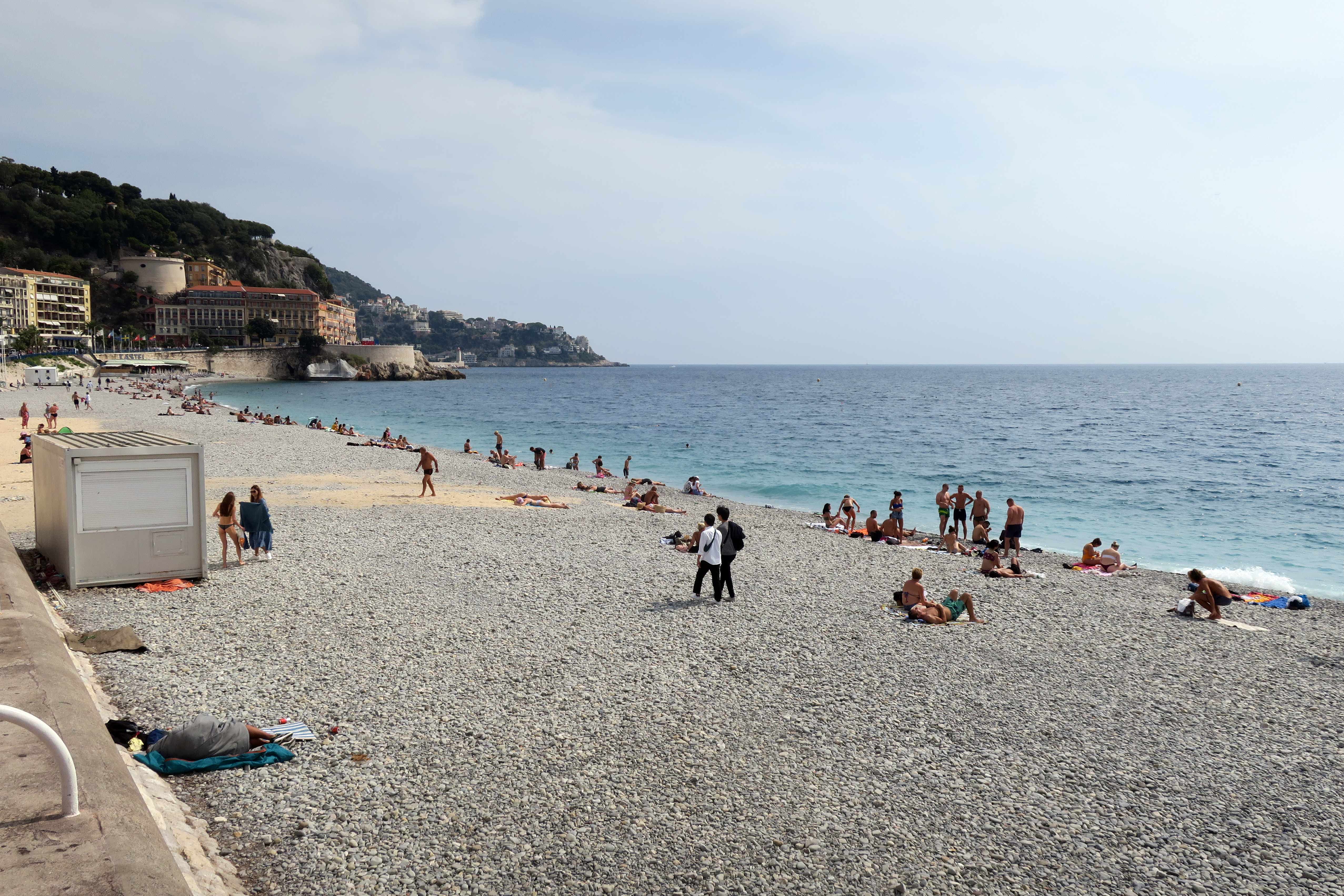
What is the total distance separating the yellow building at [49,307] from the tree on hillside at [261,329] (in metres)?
19.3

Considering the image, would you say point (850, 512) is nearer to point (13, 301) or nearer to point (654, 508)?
point (654, 508)

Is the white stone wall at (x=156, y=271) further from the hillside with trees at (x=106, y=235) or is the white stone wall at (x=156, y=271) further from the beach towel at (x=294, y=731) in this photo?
the beach towel at (x=294, y=731)

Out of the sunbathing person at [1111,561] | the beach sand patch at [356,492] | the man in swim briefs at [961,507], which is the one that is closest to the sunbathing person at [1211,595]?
the sunbathing person at [1111,561]

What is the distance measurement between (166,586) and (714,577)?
702cm

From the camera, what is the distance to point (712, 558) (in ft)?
36.3

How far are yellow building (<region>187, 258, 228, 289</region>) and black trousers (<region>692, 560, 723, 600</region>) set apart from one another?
140 m

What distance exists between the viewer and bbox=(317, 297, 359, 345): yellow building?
450 ft

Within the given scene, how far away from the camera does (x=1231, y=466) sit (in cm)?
3781

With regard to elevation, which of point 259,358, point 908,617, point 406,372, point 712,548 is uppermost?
point 259,358

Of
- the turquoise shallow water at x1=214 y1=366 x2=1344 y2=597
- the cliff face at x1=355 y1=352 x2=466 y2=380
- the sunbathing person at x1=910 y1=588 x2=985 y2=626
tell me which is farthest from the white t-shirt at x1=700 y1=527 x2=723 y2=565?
the cliff face at x1=355 y1=352 x2=466 y2=380

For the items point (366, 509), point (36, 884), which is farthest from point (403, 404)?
point (36, 884)

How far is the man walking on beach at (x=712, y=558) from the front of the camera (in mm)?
11062

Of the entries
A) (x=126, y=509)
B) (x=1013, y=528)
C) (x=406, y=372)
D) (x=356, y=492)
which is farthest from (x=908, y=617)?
(x=406, y=372)

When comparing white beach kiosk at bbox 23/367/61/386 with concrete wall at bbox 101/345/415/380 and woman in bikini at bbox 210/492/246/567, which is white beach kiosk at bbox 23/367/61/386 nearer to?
concrete wall at bbox 101/345/415/380
